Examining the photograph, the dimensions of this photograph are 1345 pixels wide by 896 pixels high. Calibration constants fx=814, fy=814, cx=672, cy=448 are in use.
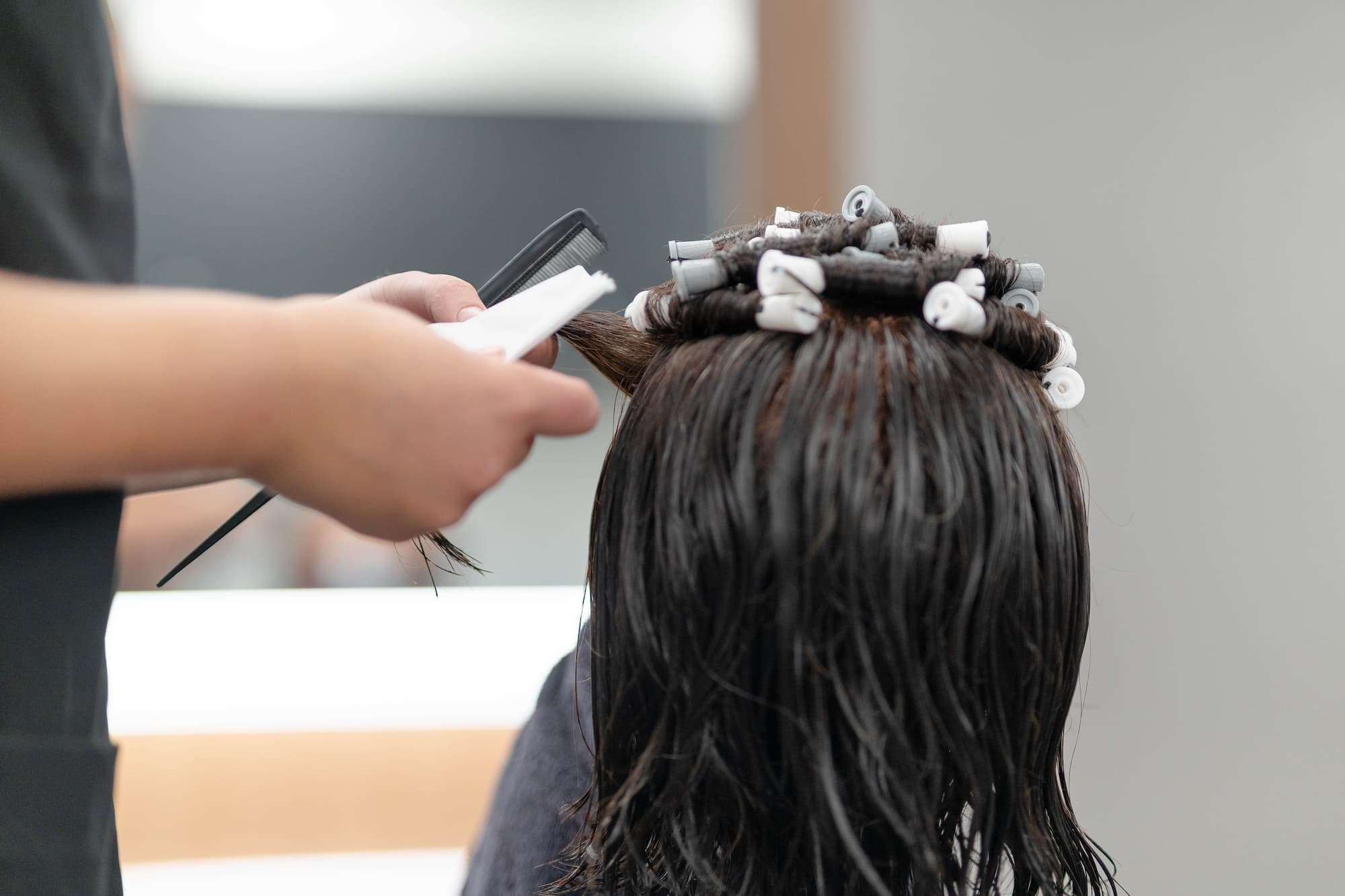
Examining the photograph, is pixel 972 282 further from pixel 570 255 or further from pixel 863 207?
pixel 570 255

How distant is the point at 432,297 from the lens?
498 mm

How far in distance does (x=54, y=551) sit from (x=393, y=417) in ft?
A: 0.74

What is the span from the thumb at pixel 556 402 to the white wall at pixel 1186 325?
0.78 m

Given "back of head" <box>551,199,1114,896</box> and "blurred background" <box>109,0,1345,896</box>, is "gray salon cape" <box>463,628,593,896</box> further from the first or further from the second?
"blurred background" <box>109,0,1345,896</box>

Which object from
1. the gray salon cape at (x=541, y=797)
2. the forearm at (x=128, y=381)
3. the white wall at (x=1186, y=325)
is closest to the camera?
the forearm at (x=128, y=381)

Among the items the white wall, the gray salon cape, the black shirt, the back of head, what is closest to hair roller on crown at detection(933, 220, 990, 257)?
the back of head

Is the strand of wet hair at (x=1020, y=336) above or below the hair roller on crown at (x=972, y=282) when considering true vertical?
below

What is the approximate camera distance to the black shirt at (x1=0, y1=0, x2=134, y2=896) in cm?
40

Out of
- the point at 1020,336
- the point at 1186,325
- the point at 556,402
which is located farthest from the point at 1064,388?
the point at 1186,325

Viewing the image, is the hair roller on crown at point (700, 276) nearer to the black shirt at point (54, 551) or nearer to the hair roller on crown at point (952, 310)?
the hair roller on crown at point (952, 310)

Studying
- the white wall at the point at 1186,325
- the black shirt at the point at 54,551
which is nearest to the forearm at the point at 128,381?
the black shirt at the point at 54,551

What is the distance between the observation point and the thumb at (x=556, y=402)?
0.33 m

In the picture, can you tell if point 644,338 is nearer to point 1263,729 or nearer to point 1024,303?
point 1024,303

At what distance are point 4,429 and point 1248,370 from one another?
3.80ft
